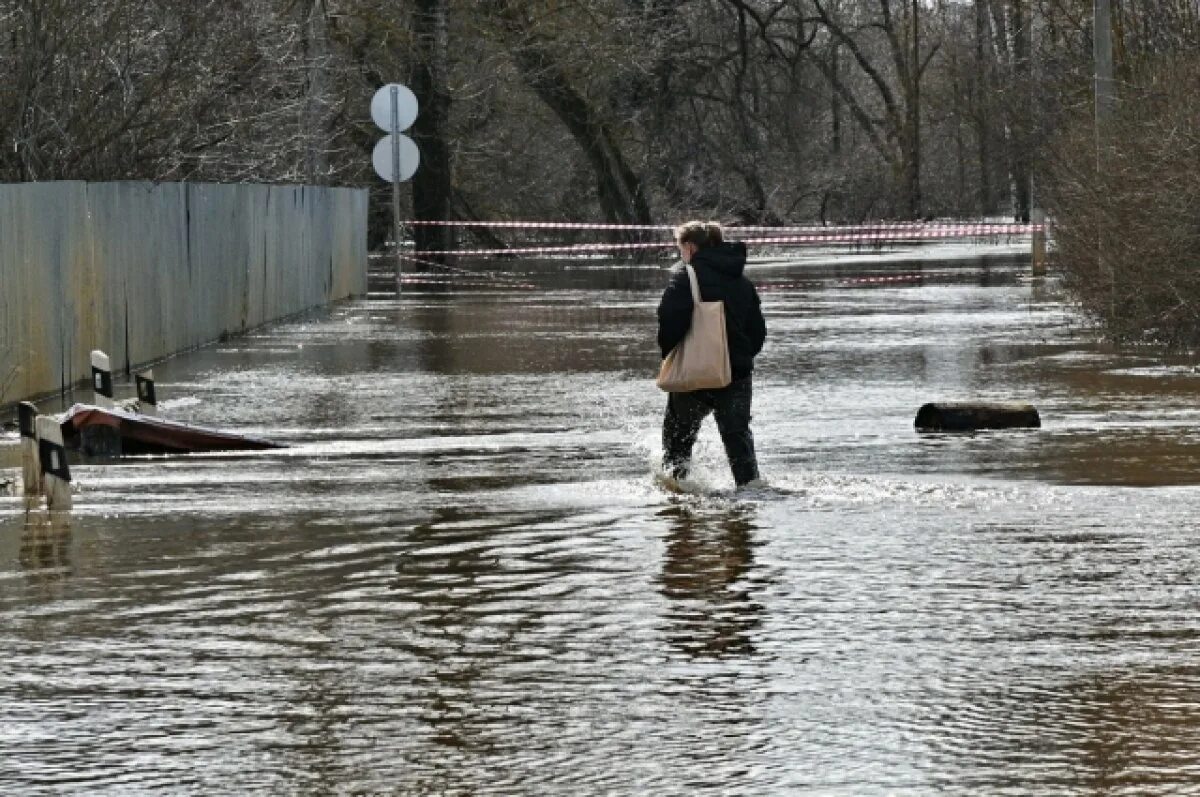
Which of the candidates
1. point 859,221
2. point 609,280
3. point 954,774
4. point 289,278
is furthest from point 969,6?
point 954,774

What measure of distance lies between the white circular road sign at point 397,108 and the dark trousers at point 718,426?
23.9 m

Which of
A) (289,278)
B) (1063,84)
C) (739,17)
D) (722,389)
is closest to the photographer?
(722,389)

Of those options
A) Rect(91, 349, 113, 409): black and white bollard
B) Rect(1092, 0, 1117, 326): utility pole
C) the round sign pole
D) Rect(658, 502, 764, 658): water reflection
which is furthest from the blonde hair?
the round sign pole

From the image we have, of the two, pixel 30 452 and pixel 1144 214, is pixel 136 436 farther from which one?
pixel 1144 214

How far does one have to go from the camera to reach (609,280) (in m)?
41.5

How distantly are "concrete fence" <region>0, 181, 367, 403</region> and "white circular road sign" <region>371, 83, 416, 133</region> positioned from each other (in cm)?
407

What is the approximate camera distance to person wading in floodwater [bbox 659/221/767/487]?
13.6 meters

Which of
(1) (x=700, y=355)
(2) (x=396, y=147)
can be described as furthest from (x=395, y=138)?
(1) (x=700, y=355)

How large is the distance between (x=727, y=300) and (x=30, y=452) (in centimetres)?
337

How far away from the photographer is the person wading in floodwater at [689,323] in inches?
536

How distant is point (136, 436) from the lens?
50.3ft

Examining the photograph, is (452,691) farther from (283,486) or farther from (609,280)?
(609,280)

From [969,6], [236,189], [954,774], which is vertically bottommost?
[954,774]

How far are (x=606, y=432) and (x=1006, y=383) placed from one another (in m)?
4.35
